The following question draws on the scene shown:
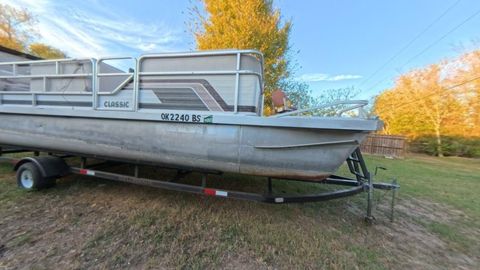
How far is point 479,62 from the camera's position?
15.6 metres

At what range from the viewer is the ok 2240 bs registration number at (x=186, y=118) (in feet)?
8.69

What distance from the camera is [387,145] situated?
45.6ft

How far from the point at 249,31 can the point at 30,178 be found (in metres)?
8.10

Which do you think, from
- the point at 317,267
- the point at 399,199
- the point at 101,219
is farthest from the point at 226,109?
the point at 399,199

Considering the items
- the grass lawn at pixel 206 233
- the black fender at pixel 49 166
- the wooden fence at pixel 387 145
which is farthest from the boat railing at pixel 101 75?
the wooden fence at pixel 387 145

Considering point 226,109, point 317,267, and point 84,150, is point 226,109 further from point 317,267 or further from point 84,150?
point 84,150

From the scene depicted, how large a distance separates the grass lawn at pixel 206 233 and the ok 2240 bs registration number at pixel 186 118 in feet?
4.47

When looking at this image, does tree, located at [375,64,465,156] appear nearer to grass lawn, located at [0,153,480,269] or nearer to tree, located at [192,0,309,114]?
tree, located at [192,0,309,114]

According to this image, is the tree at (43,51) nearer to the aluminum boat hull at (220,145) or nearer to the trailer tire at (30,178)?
the trailer tire at (30,178)

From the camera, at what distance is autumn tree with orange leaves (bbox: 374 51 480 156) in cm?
1609

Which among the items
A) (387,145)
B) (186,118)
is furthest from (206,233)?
(387,145)

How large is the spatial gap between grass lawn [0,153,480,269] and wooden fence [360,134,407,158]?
10.8 meters

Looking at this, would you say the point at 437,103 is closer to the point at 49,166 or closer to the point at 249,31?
the point at 249,31

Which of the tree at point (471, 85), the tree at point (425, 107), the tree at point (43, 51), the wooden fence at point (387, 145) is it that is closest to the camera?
the wooden fence at point (387, 145)
